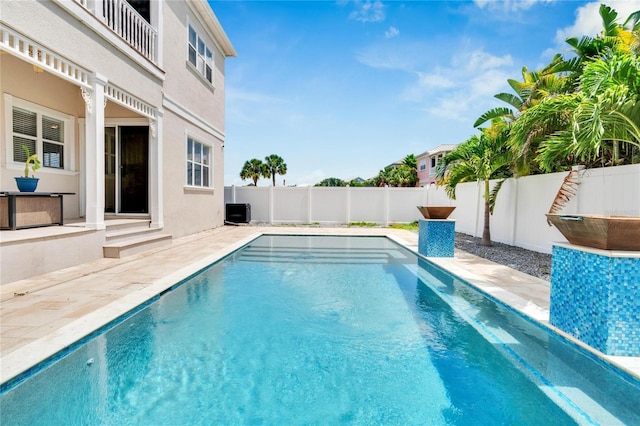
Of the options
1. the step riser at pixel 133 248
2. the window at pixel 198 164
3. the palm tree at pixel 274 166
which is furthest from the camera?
the palm tree at pixel 274 166

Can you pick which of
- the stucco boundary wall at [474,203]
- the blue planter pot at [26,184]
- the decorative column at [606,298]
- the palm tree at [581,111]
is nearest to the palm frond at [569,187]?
the stucco boundary wall at [474,203]

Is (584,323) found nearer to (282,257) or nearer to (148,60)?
(282,257)

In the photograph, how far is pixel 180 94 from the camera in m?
11.1

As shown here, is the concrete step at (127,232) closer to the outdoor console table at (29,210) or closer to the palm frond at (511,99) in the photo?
the outdoor console table at (29,210)

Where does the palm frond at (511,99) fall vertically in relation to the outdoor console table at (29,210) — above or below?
above

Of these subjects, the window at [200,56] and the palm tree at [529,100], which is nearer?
the palm tree at [529,100]

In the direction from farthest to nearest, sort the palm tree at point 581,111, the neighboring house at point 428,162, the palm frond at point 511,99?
the neighboring house at point 428,162
the palm frond at point 511,99
the palm tree at point 581,111

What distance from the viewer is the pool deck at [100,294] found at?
3229mm

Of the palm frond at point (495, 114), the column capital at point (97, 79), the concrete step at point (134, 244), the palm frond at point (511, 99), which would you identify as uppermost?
the palm frond at point (511, 99)

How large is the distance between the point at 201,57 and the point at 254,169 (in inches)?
1024

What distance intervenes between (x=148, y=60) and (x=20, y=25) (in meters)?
3.90

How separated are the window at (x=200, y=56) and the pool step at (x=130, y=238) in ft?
20.5

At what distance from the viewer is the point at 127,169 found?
10469 mm

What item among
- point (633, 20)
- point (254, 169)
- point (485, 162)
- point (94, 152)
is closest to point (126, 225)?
point (94, 152)
